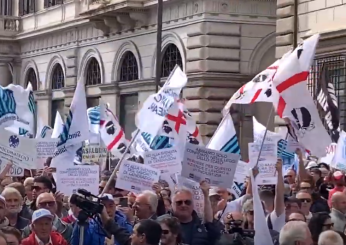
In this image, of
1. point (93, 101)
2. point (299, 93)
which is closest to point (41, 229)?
point (299, 93)

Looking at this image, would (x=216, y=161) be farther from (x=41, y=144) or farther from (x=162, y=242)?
(x=41, y=144)

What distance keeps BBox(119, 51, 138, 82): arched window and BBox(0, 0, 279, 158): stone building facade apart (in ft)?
0.09

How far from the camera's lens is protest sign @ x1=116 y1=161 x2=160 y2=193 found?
10719mm

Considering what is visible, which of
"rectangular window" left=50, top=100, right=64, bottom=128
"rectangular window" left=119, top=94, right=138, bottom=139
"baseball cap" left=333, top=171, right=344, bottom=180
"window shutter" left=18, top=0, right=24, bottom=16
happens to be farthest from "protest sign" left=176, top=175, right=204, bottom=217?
"window shutter" left=18, top=0, right=24, bottom=16

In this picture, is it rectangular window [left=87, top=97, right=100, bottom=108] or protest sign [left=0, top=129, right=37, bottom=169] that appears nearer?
protest sign [left=0, top=129, right=37, bottom=169]

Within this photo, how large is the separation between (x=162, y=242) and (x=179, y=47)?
747 inches

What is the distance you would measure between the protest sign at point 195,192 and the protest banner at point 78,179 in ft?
2.98

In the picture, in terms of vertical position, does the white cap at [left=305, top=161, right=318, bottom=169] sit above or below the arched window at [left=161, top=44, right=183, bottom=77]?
below

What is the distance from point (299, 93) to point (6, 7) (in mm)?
29795

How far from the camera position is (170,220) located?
7.43 metres

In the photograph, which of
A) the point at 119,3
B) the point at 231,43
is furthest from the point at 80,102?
the point at 119,3

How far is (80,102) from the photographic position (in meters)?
11.8

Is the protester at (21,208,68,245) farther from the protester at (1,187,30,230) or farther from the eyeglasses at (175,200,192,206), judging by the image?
the protester at (1,187,30,230)

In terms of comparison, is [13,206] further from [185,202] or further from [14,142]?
[14,142]
